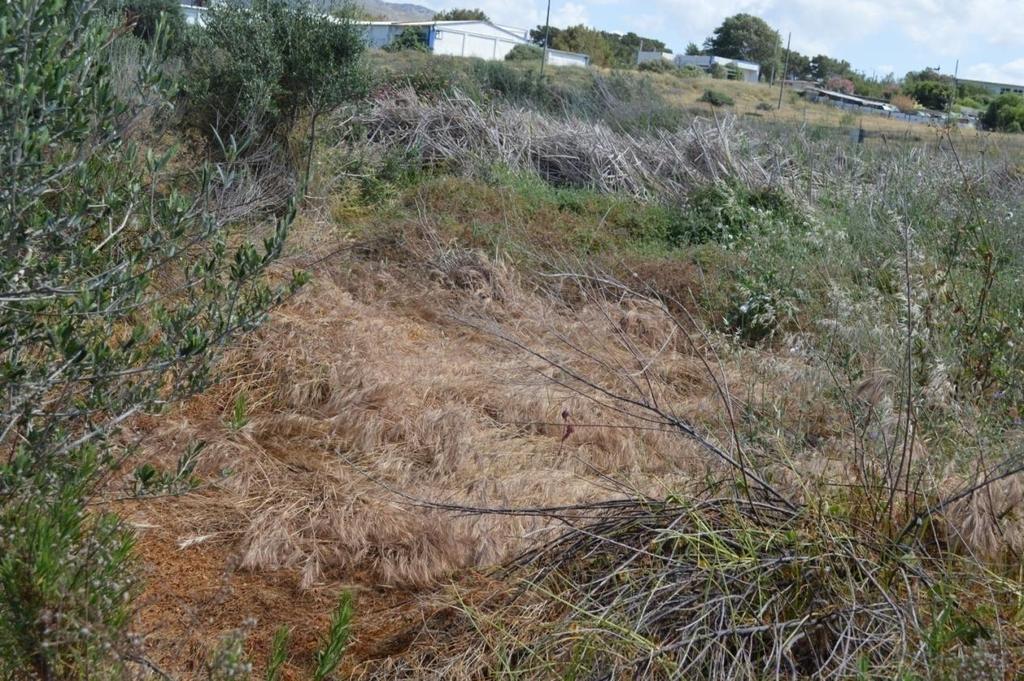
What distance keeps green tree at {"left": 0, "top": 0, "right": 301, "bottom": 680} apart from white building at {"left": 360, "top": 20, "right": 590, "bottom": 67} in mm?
40169

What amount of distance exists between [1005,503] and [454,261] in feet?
19.0

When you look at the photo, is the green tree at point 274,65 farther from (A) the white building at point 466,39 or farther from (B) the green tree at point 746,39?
(B) the green tree at point 746,39

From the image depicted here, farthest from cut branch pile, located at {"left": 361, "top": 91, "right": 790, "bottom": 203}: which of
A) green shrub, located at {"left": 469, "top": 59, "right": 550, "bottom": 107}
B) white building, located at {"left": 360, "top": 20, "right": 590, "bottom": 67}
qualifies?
white building, located at {"left": 360, "top": 20, "right": 590, "bottom": 67}

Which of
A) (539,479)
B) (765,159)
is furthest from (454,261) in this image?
(765,159)

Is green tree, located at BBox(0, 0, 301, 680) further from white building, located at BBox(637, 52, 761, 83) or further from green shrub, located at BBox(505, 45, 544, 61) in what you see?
white building, located at BBox(637, 52, 761, 83)

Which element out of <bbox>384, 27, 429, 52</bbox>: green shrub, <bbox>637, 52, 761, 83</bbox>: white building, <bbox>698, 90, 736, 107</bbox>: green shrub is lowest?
<bbox>698, 90, 736, 107</bbox>: green shrub

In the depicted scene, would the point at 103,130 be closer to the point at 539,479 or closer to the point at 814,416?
the point at 539,479

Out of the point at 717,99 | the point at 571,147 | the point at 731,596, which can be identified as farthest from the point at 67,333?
the point at 717,99

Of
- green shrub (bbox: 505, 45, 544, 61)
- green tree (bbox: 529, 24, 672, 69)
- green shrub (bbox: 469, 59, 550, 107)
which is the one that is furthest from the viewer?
green tree (bbox: 529, 24, 672, 69)

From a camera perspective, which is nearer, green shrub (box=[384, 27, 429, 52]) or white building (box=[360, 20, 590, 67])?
green shrub (box=[384, 27, 429, 52])

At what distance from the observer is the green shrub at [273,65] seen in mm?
9477

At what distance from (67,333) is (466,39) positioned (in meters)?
49.9

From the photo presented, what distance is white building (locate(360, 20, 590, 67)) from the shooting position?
44.0 m

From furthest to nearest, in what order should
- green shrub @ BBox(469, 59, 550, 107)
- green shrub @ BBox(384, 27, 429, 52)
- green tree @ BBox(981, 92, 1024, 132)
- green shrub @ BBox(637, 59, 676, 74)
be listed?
green shrub @ BBox(637, 59, 676, 74)
green shrub @ BBox(384, 27, 429, 52)
green shrub @ BBox(469, 59, 550, 107)
green tree @ BBox(981, 92, 1024, 132)
